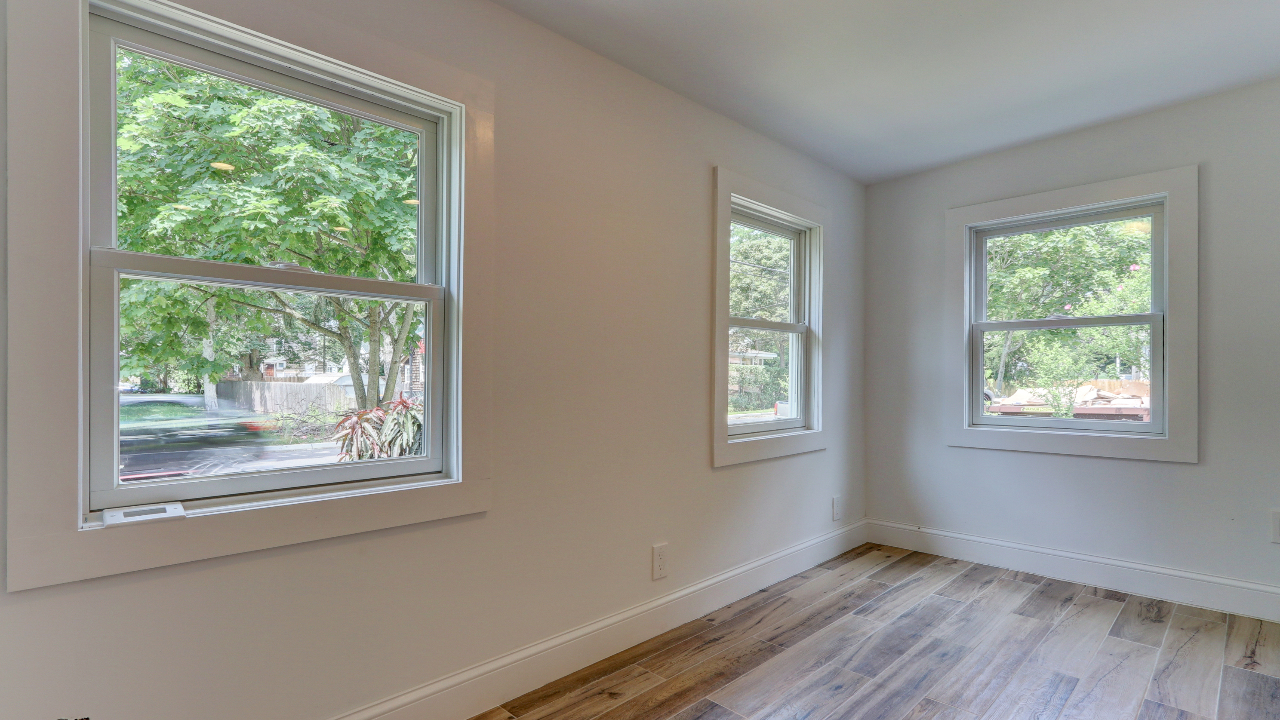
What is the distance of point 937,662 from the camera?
2279 mm

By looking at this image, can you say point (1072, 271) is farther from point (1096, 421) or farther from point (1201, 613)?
point (1201, 613)

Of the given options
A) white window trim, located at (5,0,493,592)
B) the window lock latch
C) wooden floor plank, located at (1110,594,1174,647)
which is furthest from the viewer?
wooden floor plank, located at (1110,594,1174,647)

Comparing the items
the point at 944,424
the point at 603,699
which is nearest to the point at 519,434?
the point at 603,699

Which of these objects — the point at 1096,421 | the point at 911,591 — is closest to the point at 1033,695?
the point at 911,591

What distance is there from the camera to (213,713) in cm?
146

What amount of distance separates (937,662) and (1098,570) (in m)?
1.38

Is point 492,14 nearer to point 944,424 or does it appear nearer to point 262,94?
point 262,94

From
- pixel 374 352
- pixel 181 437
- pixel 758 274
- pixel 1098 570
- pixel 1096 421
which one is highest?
pixel 758 274

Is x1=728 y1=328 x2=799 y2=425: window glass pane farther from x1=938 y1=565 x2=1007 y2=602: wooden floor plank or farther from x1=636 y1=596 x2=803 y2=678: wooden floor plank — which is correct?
x1=938 y1=565 x2=1007 y2=602: wooden floor plank

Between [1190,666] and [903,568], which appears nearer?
[1190,666]

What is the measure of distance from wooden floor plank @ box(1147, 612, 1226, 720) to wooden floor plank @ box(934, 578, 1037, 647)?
541 mm

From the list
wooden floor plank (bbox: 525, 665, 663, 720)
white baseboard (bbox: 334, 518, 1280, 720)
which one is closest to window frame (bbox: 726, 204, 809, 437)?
white baseboard (bbox: 334, 518, 1280, 720)

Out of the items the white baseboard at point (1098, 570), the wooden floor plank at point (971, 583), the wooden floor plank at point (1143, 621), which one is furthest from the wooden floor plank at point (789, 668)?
the white baseboard at point (1098, 570)

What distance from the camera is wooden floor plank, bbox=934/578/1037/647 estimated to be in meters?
2.50
